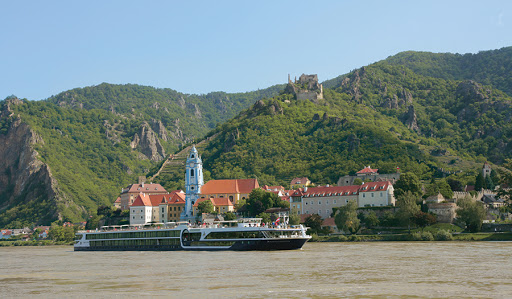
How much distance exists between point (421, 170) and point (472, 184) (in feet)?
45.7

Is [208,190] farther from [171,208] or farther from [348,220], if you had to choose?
[348,220]

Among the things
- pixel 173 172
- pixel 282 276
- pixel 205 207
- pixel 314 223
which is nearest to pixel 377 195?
pixel 314 223

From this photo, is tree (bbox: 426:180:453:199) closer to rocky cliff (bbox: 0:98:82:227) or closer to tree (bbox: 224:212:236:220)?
tree (bbox: 224:212:236:220)

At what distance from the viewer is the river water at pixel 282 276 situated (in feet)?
128

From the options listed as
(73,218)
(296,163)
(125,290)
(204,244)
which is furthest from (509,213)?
(73,218)

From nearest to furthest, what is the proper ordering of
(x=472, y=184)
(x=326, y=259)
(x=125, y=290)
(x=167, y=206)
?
(x=125, y=290), (x=326, y=259), (x=472, y=184), (x=167, y=206)

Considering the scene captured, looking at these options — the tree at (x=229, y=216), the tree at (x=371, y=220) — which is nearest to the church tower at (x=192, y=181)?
the tree at (x=229, y=216)

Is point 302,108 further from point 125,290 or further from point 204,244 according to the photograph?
point 125,290

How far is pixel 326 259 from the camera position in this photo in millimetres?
60344

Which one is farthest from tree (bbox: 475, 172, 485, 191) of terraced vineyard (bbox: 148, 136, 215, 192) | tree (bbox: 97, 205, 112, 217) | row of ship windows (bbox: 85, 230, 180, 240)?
terraced vineyard (bbox: 148, 136, 215, 192)

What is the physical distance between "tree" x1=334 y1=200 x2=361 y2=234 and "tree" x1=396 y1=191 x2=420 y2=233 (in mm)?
6532

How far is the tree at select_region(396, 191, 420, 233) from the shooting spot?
93938mm

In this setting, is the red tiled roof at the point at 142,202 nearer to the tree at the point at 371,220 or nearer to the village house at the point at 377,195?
the village house at the point at 377,195

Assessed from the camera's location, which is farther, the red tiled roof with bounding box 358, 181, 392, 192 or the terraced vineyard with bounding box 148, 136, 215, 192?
the terraced vineyard with bounding box 148, 136, 215, 192
